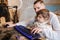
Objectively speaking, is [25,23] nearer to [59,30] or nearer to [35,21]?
[35,21]

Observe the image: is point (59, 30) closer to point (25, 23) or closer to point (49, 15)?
point (49, 15)

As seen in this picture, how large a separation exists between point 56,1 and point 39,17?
189 cm

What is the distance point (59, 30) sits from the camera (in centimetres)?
132

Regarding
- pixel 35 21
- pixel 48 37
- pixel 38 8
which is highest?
pixel 38 8

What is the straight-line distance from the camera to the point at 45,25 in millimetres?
1307

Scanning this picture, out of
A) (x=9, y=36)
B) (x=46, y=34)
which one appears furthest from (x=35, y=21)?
(x=9, y=36)

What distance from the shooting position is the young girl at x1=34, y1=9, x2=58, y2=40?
50.0 inches

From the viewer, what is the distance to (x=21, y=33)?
1.24m

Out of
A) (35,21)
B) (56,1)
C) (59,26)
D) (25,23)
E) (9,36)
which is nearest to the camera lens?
(9,36)

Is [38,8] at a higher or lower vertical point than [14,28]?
higher

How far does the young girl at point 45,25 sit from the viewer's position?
1.27m

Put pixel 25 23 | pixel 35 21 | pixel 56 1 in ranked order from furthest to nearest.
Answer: pixel 56 1
pixel 25 23
pixel 35 21

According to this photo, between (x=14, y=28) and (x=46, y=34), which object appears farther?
(x=14, y=28)

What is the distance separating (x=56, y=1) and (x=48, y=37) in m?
1.97
